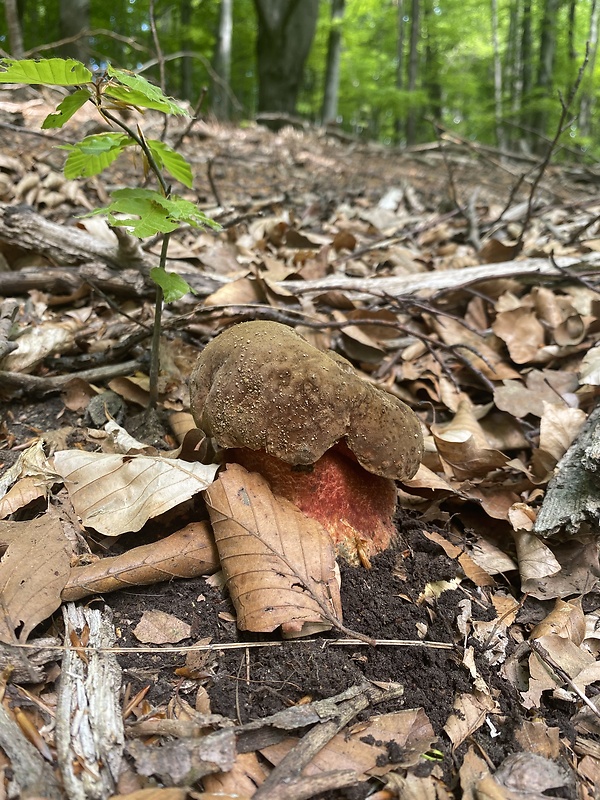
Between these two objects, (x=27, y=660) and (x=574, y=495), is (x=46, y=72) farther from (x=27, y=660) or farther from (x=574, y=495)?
(x=574, y=495)

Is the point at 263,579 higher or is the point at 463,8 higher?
the point at 463,8

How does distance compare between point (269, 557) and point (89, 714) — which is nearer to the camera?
point (89, 714)

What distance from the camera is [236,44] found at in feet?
80.2

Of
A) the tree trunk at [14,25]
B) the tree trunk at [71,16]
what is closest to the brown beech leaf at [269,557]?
the tree trunk at [14,25]

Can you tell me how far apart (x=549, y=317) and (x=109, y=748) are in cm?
294

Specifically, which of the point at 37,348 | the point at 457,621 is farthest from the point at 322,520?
the point at 37,348

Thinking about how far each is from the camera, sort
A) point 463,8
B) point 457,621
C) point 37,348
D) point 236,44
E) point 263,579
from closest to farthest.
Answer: point 263,579, point 457,621, point 37,348, point 463,8, point 236,44

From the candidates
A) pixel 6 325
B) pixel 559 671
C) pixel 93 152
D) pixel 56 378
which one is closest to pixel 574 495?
pixel 559 671

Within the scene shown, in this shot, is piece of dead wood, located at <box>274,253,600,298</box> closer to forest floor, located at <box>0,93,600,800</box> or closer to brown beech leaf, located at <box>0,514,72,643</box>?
forest floor, located at <box>0,93,600,800</box>

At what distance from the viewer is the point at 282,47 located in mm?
12172

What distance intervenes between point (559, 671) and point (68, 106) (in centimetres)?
221

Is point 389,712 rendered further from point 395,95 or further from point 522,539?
point 395,95

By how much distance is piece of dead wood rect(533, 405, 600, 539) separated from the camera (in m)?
1.87

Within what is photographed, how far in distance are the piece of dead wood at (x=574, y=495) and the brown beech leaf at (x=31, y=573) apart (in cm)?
159
